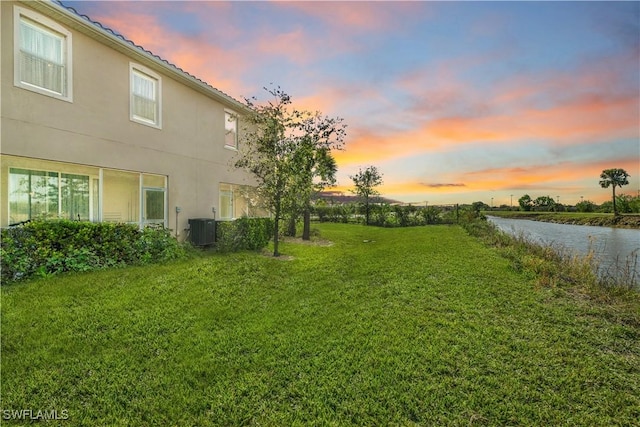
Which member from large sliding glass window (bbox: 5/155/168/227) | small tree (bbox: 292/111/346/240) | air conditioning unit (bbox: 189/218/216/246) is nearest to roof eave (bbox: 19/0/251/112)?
large sliding glass window (bbox: 5/155/168/227)

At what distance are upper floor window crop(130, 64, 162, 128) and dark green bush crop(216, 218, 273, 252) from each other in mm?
3782

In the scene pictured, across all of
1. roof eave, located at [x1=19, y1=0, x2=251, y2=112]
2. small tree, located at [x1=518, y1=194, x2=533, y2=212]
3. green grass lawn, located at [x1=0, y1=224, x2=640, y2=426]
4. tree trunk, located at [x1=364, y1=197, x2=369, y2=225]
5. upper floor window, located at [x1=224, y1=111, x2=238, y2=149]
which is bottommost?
green grass lawn, located at [x1=0, y1=224, x2=640, y2=426]

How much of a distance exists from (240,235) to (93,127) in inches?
189

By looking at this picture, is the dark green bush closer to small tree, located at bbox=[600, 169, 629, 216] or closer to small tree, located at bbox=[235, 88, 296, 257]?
small tree, located at bbox=[235, 88, 296, 257]

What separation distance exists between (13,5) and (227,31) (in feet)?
17.7

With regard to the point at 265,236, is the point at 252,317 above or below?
below

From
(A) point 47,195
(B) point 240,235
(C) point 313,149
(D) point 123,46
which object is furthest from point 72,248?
(C) point 313,149

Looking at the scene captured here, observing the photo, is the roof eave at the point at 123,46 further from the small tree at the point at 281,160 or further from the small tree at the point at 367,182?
the small tree at the point at 367,182

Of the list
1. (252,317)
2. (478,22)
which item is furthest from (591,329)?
(478,22)

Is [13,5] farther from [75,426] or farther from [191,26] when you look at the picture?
[75,426]

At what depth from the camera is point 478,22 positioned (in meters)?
8.77

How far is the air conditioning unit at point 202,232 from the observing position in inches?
388

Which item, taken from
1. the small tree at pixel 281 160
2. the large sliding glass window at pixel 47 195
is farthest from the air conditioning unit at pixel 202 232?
the large sliding glass window at pixel 47 195

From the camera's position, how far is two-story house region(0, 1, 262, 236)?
6.29 metres
